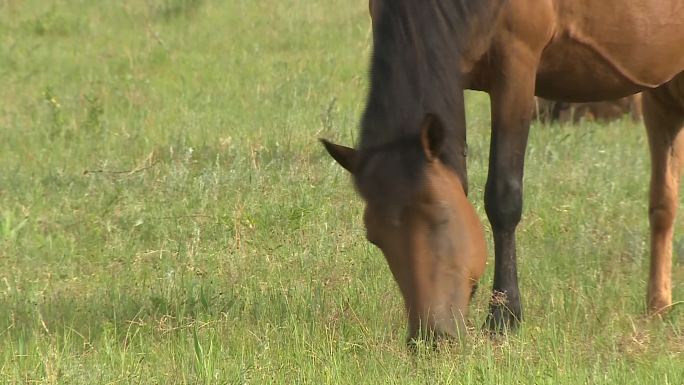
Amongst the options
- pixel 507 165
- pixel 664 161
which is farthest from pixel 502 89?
pixel 664 161

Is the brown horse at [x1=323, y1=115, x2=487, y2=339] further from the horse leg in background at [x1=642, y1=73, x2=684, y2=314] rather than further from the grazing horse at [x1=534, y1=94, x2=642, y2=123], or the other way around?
the grazing horse at [x1=534, y1=94, x2=642, y2=123]

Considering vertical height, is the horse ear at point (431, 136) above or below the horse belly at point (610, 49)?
below

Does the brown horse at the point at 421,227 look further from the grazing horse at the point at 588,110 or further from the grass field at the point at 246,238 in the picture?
the grazing horse at the point at 588,110

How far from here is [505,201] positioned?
4.78 meters

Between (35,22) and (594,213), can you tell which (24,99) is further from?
(594,213)

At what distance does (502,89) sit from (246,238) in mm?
1907

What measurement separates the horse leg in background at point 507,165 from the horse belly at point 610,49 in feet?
0.98

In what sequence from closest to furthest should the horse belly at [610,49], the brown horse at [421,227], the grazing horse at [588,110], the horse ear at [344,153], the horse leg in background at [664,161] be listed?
the brown horse at [421,227]
the horse ear at [344,153]
the horse belly at [610,49]
the horse leg in background at [664,161]
the grazing horse at [588,110]

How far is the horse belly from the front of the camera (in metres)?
4.97

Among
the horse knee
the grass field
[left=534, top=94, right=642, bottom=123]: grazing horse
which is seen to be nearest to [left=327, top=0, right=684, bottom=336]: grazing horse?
the horse knee

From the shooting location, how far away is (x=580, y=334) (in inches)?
184

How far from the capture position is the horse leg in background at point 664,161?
5.71 metres

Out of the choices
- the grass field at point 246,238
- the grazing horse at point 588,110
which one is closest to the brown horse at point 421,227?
the grass field at point 246,238

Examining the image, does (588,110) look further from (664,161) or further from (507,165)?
(507,165)
